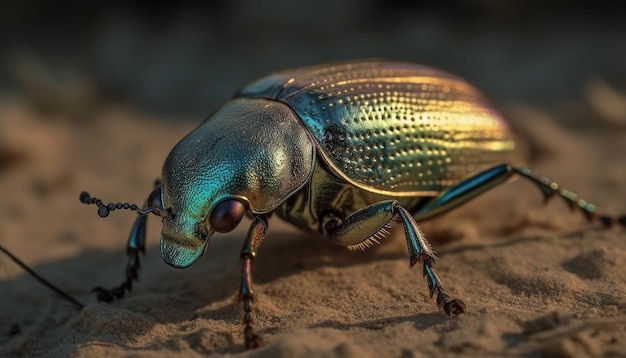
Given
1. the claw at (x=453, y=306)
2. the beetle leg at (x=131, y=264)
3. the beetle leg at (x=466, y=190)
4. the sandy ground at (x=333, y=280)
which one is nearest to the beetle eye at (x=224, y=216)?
the sandy ground at (x=333, y=280)

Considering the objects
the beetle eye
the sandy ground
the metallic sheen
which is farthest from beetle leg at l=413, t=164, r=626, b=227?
the beetle eye

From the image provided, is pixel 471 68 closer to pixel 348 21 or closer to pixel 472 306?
pixel 348 21

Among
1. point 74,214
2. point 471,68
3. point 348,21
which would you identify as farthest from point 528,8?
point 74,214

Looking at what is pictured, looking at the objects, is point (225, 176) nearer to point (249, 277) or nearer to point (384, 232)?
point (249, 277)

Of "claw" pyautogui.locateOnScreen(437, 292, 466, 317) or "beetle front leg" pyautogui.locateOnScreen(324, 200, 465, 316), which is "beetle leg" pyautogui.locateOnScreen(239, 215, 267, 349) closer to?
"beetle front leg" pyautogui.locateOnScreen(324, 200, 465, 316)

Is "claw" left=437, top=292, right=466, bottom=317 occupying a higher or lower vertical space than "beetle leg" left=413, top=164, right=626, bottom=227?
lower

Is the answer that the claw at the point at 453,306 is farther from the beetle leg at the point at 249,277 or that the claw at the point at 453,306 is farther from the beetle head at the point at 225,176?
the beetle head at the point at 225,176
